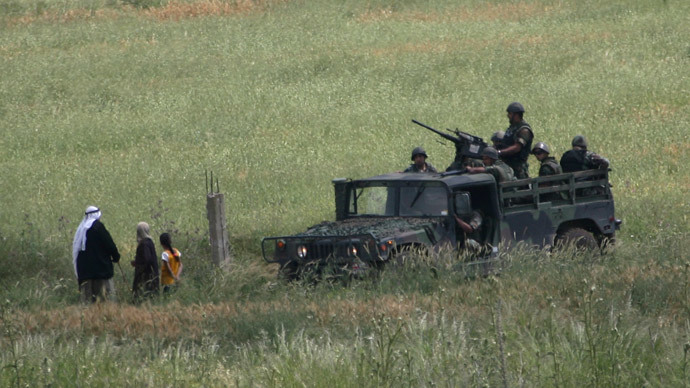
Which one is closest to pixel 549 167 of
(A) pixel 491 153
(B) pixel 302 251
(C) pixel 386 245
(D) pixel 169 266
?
(A) pixel 491 153

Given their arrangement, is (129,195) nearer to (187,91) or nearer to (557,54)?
(187,91)

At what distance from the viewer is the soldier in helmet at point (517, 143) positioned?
13.9 metres

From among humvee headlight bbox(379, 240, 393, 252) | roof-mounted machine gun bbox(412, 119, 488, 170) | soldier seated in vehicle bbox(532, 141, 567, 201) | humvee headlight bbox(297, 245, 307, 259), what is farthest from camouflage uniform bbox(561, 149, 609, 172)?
humvee headlight bbox(297, 245, 307, 259)

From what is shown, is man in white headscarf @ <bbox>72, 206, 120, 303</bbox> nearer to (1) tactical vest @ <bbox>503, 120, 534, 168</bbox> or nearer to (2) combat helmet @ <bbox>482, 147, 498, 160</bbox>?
(2) combat helmet @ <bbox>482, 147, 498, 160</bbox>

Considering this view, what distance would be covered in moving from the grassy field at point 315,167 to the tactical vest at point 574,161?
4.02 ft

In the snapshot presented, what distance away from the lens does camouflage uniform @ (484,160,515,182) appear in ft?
42.2

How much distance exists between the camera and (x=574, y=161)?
1433 centimetres

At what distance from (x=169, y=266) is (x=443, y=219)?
3120 mm

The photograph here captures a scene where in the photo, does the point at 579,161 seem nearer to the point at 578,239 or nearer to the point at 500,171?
the point at 578,239

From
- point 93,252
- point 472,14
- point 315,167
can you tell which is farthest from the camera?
point 472,14

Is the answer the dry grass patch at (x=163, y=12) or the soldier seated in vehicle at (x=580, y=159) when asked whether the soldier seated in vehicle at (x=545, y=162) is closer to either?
the soldier seated in vehicle at (x=580, y=159)

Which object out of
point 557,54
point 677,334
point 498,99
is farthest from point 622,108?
point 677,334

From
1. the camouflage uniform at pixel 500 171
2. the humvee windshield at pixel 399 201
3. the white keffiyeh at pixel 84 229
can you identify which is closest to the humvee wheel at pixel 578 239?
the camouflage uniform at pixel 500 171

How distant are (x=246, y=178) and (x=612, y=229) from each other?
950cm
